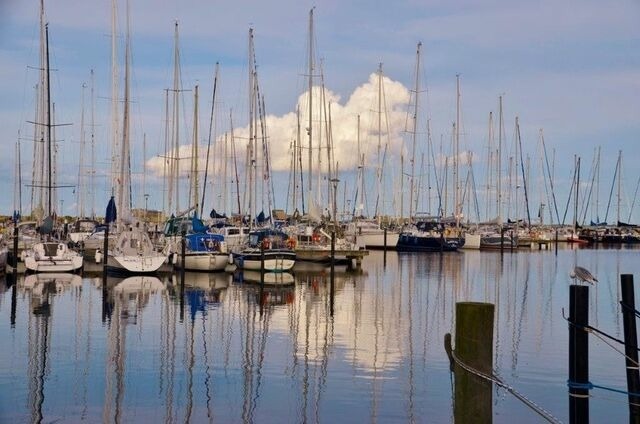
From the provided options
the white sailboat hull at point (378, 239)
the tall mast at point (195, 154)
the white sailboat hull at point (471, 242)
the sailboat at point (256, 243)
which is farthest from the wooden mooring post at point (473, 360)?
the white sailboat hull at point (471, 242)

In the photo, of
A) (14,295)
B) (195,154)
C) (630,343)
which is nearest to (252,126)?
(195,154)

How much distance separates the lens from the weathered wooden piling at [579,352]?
1168 cm

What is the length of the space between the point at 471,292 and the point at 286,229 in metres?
27.7

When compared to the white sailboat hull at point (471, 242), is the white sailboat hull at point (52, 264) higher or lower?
lower

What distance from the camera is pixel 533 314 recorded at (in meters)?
34.7

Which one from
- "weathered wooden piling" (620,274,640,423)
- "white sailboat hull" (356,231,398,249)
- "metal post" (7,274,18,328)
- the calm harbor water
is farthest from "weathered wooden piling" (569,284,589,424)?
"white sailboat hull" (356,231,398,249)

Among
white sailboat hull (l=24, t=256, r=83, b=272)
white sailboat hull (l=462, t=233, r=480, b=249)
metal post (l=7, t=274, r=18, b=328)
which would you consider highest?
white sailboat hull (l=462, t=233, r=480, b=249)

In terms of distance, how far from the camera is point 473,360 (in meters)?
10.5

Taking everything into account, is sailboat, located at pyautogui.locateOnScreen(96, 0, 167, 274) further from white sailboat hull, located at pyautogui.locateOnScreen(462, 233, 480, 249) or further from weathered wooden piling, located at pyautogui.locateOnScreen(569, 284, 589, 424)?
white sailboat hull, located at pyautogui.locateOnScreen(462, 233, 480, 249)

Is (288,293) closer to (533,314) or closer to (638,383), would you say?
(533,314)

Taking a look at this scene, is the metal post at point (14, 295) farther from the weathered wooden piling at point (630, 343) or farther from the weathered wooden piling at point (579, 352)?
the weathered wooden piling at point (579, 352)

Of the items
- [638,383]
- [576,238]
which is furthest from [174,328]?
[576,238]

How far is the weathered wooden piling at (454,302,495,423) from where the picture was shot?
34.4 feet

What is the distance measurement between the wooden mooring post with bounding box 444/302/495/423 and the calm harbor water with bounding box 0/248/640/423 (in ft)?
16.0
